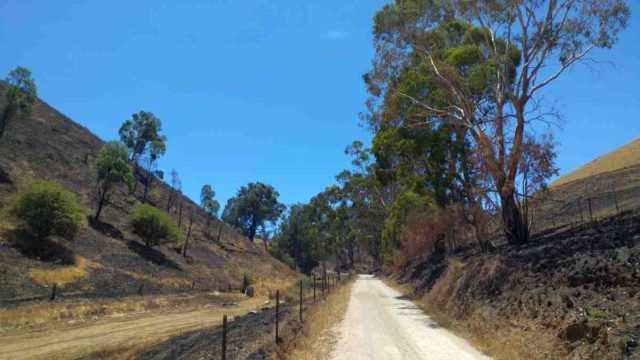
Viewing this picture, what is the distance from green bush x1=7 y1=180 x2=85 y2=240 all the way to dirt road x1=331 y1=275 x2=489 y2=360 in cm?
3037

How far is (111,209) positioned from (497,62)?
5581 cm

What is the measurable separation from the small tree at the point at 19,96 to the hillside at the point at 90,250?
14.8 feet

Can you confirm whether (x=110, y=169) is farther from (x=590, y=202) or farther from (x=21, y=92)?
(x=590, y=202)

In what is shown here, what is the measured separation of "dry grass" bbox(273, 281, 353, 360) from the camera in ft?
38.4

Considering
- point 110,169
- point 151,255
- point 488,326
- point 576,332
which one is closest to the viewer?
point 576,332

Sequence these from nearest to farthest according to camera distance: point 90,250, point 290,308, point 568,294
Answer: point 568,294
point 290,308
point 90,250

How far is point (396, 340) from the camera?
43.8ft

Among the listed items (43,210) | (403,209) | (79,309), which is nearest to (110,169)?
(43,210)

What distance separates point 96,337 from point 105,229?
35677 mm

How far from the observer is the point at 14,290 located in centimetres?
2880

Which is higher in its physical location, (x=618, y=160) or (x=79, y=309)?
(x=618, y=160)

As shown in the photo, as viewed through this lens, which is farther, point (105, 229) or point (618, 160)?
point (618, 160)

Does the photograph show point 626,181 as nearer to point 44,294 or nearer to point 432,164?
point 432,164

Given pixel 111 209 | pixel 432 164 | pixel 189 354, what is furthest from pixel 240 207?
pixel 189 354
